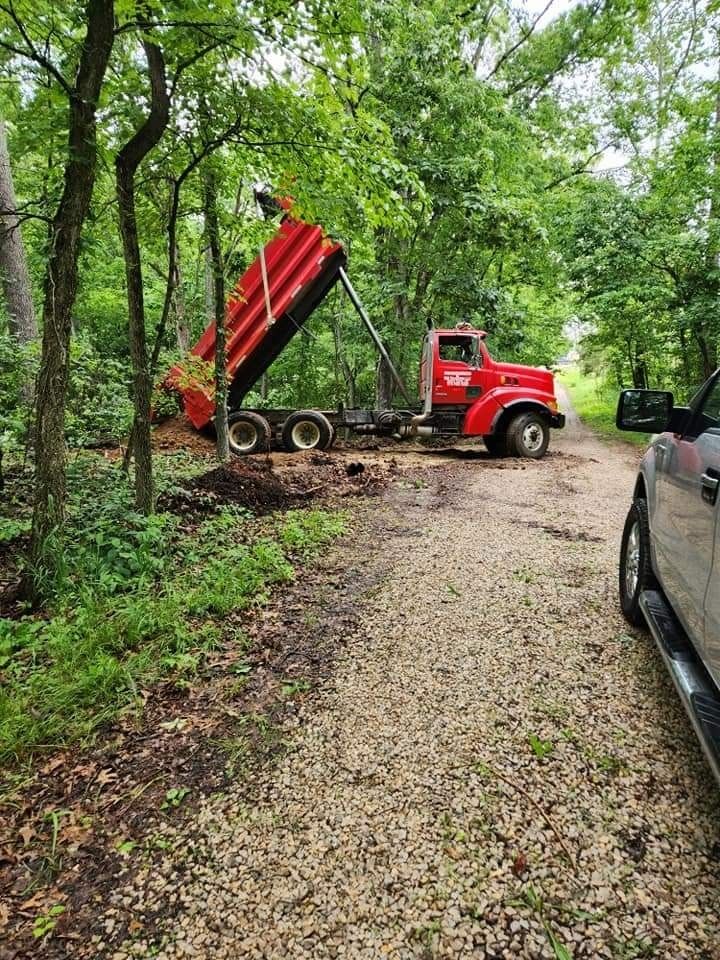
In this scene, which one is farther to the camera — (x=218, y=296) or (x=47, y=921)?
(x=218, y=296)

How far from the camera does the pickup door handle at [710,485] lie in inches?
70.4

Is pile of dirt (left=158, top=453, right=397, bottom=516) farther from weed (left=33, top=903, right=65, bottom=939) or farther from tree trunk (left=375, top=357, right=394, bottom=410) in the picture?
weed (left=33, top=903, right=65, bottom=939)

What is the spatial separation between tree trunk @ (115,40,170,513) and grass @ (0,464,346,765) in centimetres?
44

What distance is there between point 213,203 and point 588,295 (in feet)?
30.9

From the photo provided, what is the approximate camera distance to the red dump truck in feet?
28.7

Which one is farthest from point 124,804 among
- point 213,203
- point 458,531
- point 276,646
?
point 213,203

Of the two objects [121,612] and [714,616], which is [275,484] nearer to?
[121,612]

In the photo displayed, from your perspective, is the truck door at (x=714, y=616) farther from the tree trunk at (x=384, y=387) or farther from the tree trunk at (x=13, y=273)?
the tree trunk at (x=384, y=387)

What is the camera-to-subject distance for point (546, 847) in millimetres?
1728

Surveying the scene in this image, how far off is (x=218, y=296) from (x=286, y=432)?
129 inches

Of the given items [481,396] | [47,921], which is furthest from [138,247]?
[481,396]

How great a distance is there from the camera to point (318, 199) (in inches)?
174

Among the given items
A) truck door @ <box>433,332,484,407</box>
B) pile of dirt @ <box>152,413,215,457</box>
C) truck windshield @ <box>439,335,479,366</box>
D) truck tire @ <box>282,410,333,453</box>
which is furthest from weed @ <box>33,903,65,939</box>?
truck windshield @ <box>439,335,479,366</box>

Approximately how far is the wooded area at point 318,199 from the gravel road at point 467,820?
194 cm
